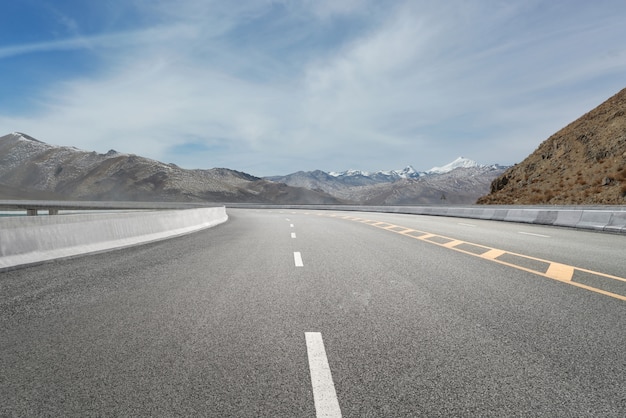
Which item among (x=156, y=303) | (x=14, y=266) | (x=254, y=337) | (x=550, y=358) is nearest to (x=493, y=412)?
(x=550, y=358)

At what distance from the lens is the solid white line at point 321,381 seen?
278cm

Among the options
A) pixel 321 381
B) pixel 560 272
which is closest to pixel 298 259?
pixel 560 272

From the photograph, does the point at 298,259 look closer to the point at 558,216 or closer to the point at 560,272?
the point at 560,272

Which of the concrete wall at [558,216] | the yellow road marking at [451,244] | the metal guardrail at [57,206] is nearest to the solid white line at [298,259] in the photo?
the yellow road marking at [451,244]

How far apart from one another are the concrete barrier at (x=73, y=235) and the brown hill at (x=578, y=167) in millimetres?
42105

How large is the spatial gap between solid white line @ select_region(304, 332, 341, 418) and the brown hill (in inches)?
1815

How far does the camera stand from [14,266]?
321 inches

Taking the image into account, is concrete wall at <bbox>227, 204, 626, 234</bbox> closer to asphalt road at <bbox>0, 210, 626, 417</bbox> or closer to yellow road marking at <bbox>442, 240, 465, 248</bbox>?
yellow road marking at <bbox>442, 240, 465, 248</bbox>

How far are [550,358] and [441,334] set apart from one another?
3.03 ft

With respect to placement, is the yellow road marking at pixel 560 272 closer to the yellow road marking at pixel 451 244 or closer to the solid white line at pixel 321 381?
the yellow road marking at pixel 451 244

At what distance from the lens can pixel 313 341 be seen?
406 cm

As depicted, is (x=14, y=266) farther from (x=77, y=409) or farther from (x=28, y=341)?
(x=77, y=409)

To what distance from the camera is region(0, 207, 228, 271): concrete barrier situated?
838cm

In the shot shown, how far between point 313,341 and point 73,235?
791 centimetres
